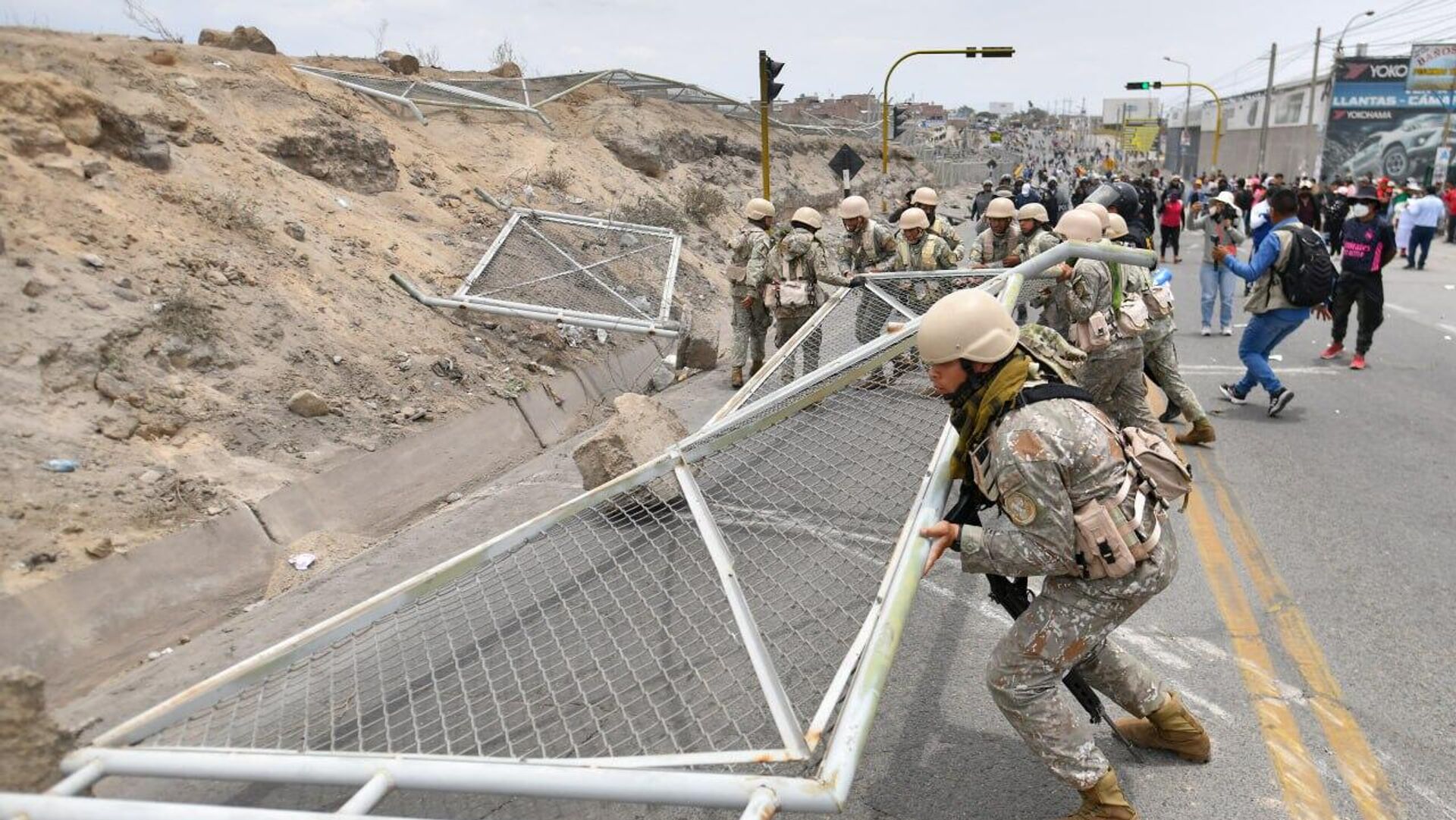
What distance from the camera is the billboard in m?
38.5

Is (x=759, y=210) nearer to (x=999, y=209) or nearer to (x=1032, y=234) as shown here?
(x=999, y=209)

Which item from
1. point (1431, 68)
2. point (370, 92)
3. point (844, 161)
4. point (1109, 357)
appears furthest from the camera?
point (1431, 68)

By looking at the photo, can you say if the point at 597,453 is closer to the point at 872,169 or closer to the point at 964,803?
the point at 964,803

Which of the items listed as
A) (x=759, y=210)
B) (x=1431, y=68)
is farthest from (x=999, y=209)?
(x=1431, y=68)

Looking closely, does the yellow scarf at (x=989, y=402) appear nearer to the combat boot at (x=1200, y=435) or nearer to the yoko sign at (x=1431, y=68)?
the combat boot at (x=1200, y=435)

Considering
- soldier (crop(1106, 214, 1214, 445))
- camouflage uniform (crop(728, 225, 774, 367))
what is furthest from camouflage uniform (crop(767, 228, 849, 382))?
soldier (crop(1106, 214, 1214, 445))

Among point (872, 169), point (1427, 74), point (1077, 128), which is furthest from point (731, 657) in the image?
point (1077, 128)

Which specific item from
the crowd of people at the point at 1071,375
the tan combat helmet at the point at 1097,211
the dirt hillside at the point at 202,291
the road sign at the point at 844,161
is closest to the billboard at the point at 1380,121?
the road sign at the point at 844,161

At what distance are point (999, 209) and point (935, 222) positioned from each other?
28.1 inches

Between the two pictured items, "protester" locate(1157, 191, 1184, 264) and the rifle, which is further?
"protester" locate(1157, 191, 1184, 264)

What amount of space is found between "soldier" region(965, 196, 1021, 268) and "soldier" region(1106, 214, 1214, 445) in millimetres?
1556

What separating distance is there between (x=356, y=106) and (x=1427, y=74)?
145ft

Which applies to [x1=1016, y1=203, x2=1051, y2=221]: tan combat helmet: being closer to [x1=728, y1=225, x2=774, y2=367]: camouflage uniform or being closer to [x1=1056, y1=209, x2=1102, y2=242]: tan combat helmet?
[x1=728, y1=225, x2=774, y2=367]: camouflage uniform

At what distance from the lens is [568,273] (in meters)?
9.25
